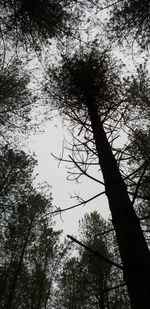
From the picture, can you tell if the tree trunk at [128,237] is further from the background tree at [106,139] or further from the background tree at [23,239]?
the background tree at [23,239]

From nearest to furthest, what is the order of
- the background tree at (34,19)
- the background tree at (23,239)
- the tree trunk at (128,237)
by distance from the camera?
the tree trunk at (128,237) < the background tree at (34,19) < the background tree at (23,239)

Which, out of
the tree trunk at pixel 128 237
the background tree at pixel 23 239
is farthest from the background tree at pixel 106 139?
the background tree at pixel 23 239

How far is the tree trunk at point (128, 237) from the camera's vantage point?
5.21 feet

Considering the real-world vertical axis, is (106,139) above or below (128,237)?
above

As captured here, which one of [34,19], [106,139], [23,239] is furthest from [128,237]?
[23,239]

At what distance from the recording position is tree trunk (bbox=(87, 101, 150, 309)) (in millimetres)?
1589

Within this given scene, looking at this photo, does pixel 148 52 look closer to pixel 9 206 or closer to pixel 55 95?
pixel 55 95

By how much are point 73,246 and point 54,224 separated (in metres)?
2.59

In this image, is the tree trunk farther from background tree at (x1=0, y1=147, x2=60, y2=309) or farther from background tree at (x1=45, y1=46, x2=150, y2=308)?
background tree at (x1=0, y1=147, x2=60, y2=309)

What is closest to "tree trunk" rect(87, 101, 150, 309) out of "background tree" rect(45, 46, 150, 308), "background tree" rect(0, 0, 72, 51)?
"background tree" rect(45, 46, 150, 308)

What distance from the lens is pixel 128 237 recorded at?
192 centimetres

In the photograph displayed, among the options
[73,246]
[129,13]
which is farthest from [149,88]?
[73,246]

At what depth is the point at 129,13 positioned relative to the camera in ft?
17.6

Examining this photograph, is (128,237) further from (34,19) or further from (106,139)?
(34,19)
